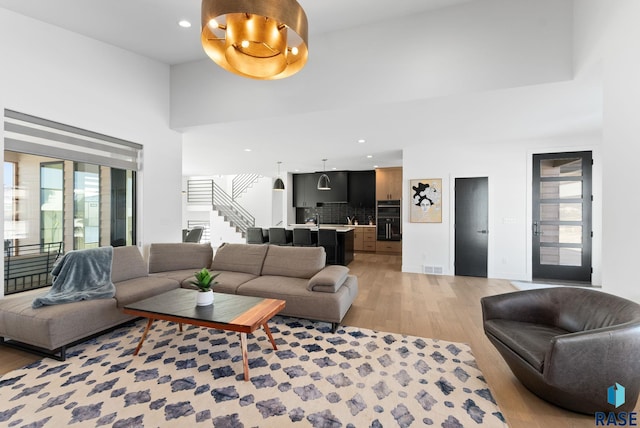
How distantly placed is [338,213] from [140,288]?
7200 millimetres

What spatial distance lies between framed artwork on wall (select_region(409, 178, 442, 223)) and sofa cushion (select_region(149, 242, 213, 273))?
4.14m

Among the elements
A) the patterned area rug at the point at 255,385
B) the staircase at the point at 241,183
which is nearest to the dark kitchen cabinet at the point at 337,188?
the staircase at the point at 241,183

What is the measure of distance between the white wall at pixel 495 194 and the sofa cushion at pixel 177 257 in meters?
4.08

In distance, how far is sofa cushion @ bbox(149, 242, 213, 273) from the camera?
161 inches

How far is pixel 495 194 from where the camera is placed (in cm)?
543

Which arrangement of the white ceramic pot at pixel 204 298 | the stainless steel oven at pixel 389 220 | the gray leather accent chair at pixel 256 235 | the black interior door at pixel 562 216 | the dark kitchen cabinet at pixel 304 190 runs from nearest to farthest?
the white ceramic pot at pixel 204 298
the black interior door at pixel 562 216
the gray leather accent chair at pixel 256 235
the stainless steel oven at pixel 389 220
the dark kitchen cabinet at pixel 304 190

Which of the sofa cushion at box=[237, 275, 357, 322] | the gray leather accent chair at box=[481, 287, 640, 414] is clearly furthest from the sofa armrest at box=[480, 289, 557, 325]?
the sofa cushion at box=[237, 275, 357, 322]

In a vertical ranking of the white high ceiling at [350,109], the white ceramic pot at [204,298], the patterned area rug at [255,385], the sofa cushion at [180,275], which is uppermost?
the white high ceiling at [350,109]

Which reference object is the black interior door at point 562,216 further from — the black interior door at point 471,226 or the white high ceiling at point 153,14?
the white high ceiling at point 153,14

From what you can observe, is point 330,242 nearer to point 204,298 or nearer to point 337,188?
point 337,188

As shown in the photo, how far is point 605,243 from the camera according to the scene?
2461mm

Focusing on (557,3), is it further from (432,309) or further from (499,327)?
(432,309)

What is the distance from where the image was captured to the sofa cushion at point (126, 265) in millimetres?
3433

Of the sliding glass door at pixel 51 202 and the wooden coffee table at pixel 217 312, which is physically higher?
the sliding glass door at pixel 51 202
